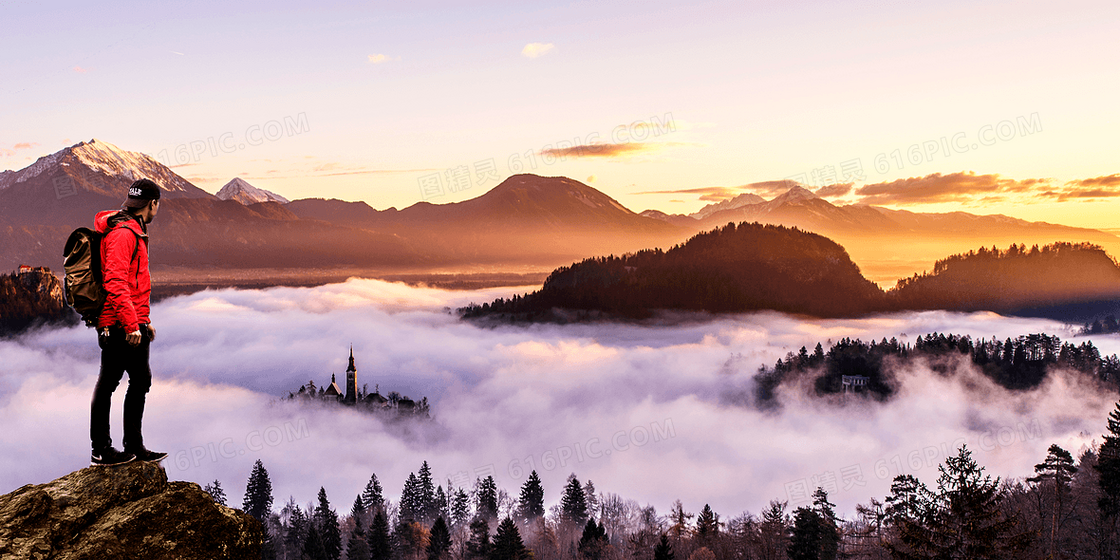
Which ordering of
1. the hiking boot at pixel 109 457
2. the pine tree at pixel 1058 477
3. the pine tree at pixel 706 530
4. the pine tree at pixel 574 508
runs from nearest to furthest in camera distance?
the hiking boot at pixel 109 457, the pine tree at pixel 1058 477, the pine tree at pixel 706 530, the pine tree at pixel 574 508

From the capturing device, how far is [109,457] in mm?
11008

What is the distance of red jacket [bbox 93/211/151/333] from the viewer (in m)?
10.5

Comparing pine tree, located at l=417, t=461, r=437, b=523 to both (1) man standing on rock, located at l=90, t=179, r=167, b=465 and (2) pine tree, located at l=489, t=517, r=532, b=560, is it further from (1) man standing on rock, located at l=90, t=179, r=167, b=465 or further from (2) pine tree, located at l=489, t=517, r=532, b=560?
(1) man standing on rock, located at l=90, t=179, r=167, b=465

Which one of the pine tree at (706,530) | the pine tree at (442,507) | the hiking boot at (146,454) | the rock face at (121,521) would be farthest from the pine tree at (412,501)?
the rock face at (121,521)

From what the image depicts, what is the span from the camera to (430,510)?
133625 millimetres

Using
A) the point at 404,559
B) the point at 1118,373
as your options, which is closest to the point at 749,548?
the point at 404,559

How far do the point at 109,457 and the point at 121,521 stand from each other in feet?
Answer: 4.09

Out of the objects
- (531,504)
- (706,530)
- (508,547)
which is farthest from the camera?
(531,504)

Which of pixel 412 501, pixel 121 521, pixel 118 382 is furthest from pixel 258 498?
pixel 121 521

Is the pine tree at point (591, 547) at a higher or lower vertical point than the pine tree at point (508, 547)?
lower

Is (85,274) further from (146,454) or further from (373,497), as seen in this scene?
(373,497)

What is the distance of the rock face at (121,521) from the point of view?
32.9ft

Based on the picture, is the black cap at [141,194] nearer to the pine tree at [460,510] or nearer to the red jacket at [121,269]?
the red jacket at [121,269]

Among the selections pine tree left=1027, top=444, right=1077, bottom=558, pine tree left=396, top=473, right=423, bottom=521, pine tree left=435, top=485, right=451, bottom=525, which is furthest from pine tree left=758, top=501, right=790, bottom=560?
pine tree left=396, top=473, right=423, bottom=521
